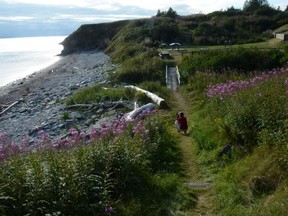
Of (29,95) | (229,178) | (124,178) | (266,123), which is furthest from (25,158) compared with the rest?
(29,95)

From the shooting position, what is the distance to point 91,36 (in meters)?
81.7

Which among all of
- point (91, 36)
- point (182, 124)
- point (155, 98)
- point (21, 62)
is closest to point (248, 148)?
point (182, 124)

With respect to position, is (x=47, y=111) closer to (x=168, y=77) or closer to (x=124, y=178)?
(x=168, y=77)

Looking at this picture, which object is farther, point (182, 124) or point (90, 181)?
point (182, 124)

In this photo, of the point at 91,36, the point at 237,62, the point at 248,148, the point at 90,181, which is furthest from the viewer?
the point at 91,36

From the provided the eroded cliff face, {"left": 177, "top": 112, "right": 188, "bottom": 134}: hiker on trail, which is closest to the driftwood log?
{"left": 177, "top": 112, "right": 188, "bottom": 134}: hiker on trail

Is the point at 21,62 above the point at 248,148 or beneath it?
beneath

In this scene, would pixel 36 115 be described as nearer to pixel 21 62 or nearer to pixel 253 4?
pixel 21 62

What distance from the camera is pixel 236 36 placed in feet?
156

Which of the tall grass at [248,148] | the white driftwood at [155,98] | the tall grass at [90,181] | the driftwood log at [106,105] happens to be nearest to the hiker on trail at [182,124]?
the tall grass at [248,148]

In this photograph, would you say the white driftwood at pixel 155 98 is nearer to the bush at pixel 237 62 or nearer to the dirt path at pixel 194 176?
the dirt path at pixel 194 176

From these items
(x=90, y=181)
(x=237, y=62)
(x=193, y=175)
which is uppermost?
(x=90, y=181)

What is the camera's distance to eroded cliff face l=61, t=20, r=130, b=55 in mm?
77312

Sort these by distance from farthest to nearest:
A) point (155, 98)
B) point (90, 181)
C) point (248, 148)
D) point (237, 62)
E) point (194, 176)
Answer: point (237, 62)
point (155, 98)
point (194, 176)
point (248, 148)
point (90, 181)
